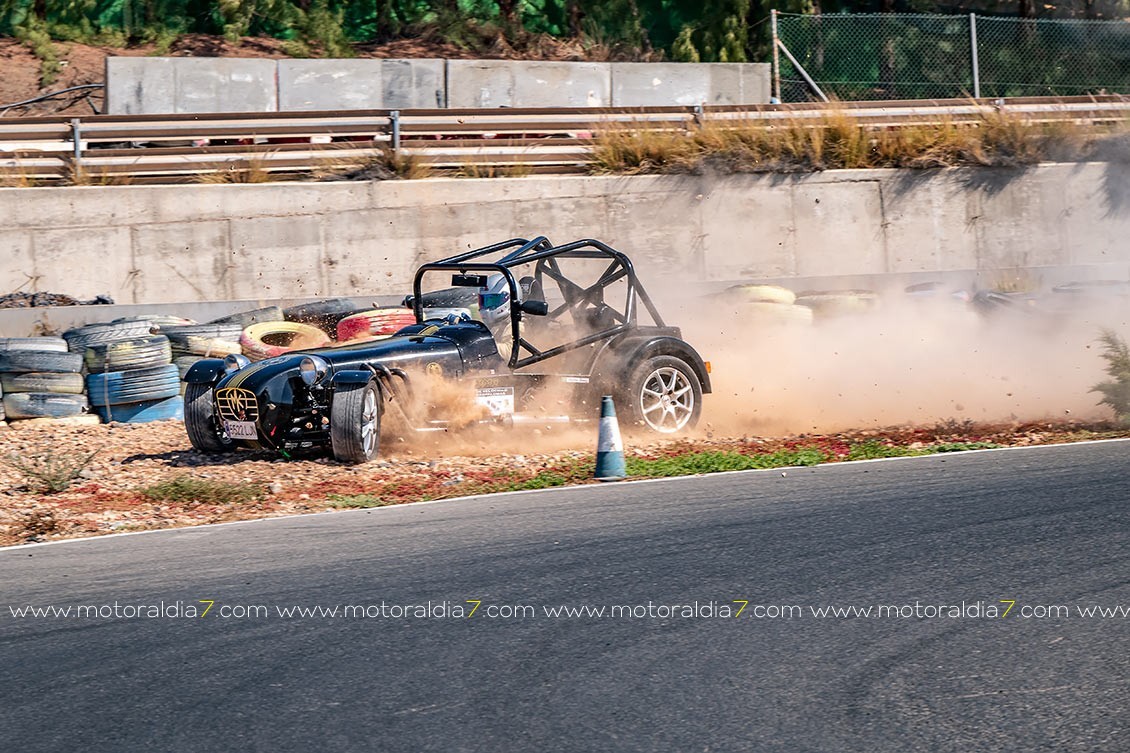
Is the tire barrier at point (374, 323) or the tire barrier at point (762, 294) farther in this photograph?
the tire barrier at point (762, 294)

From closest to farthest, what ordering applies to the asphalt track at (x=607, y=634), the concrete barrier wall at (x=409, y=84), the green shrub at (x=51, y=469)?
1. the asphalt track at (x=607, y=634)
2. the green shrub at (x=51, y=469)
3. the concrete barrier wall at (x=409, y=84)

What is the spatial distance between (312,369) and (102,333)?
4.04 meters

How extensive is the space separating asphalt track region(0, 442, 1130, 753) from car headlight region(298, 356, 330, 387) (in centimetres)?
195

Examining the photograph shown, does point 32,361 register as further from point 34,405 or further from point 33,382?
point 34,405

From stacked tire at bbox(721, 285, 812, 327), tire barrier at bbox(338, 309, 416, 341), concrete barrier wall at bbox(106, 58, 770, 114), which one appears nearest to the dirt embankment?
concrete barrier wall at bbox(106, 58, 770, 114)

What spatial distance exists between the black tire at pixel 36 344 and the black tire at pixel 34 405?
17.0 inches

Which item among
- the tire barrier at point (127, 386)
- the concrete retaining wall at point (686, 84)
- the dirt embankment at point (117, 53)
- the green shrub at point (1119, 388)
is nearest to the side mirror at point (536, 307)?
the green shrub at point (1119, 388)

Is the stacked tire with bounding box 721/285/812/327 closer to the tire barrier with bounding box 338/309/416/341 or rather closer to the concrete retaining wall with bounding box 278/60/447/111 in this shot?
the tire barrier with bounding box 338/309/416/341

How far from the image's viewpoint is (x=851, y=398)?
11664 millimetres

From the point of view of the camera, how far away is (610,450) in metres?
8.60

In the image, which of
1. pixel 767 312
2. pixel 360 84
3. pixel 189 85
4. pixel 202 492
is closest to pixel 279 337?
pixel 202 492

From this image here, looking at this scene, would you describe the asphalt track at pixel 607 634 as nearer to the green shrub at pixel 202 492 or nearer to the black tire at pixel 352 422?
the green shrub at pixel 202 492

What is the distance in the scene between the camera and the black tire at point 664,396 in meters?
10.1

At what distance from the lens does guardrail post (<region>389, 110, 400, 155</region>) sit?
18.0 meters
